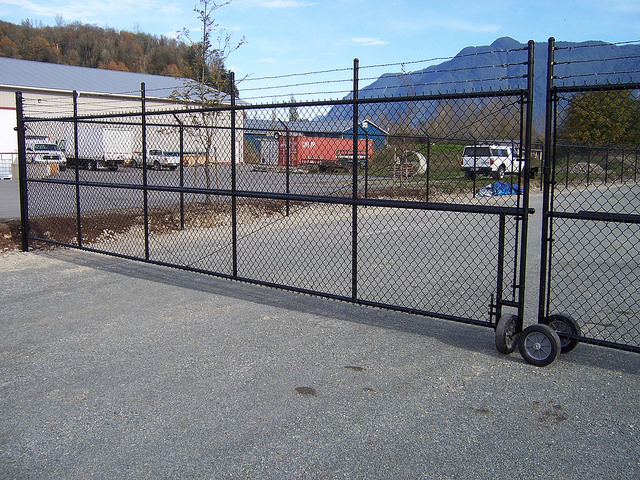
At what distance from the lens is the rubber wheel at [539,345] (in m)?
4.26

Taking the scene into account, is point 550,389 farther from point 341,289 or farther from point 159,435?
point 341,289

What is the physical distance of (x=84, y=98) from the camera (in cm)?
3894

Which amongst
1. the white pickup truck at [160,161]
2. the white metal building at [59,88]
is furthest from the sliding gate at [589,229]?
the white metal building at [59,88]

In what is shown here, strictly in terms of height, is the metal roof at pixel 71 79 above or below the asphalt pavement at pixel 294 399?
above

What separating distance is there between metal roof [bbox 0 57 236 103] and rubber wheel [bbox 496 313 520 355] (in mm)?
35311

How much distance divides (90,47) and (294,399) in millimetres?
101151

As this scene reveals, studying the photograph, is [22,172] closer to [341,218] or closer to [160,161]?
[341,218]

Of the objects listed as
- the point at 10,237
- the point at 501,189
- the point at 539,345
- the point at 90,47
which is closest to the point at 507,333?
the point at 539,345

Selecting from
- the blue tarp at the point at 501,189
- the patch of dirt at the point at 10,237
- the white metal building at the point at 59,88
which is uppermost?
the white metal building at the point at 59,88

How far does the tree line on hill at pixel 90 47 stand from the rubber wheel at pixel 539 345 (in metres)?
83.2

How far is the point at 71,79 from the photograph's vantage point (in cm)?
4106

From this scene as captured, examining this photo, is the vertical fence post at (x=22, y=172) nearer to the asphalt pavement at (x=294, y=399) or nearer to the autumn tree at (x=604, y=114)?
the asphalt pavement at (x=294, y=399)

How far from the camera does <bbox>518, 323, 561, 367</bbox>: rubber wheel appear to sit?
426 centimetres

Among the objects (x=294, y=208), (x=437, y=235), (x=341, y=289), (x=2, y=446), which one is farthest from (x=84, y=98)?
(x=2, y=446)
